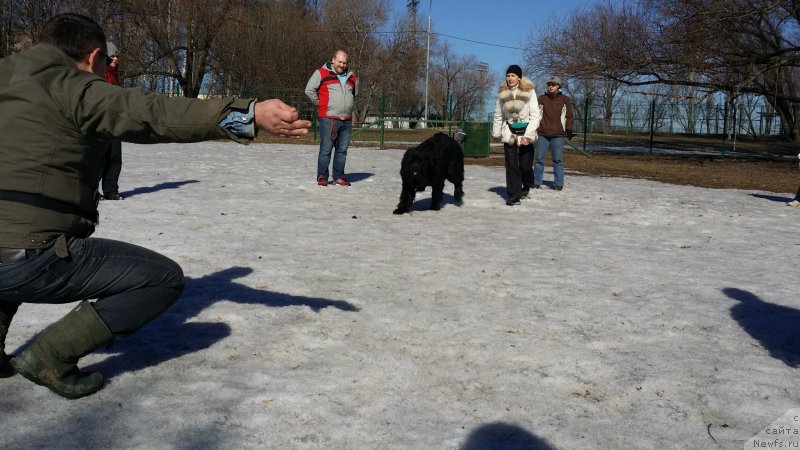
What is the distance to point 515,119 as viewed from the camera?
8.63 metres

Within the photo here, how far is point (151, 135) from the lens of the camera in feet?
8.04

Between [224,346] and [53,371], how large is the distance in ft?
3.20

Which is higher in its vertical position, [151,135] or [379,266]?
[151,135]

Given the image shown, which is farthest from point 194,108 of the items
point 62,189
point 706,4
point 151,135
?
point 706,4

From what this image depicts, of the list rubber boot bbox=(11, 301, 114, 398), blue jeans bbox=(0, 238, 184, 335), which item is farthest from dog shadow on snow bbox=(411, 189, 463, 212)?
rubber boot bbox=(11, 301, 114, 398)

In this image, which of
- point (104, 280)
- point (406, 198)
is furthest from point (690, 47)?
point (104, 280)

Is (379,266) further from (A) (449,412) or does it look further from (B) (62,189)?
(B) (62,189)

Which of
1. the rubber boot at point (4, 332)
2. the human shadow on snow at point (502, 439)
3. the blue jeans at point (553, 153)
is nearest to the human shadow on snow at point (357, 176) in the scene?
the blue jeans at point (553, 153)

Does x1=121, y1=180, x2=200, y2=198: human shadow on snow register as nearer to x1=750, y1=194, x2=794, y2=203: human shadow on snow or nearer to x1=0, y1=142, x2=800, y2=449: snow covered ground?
x1=0, y1=142, x2=800, y2=449: snow covered ground

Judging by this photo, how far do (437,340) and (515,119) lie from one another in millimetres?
5415

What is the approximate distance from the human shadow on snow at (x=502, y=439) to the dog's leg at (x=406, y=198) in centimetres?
537

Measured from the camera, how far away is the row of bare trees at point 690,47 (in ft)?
56.5

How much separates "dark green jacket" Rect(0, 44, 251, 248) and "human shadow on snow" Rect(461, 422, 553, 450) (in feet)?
4.99

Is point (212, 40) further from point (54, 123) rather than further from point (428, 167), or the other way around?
point (54, 123)
